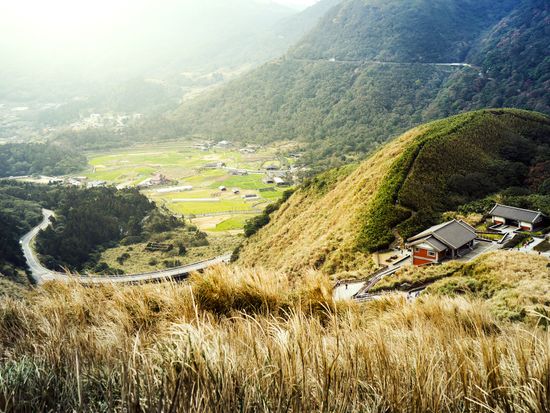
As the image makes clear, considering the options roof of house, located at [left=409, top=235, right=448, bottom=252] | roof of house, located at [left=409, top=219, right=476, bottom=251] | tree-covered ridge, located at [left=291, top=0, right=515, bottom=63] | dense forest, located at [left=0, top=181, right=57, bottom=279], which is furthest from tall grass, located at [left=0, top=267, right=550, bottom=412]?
tree-covered ridge, located at [left=291, top=0, right=515, bottom=63]

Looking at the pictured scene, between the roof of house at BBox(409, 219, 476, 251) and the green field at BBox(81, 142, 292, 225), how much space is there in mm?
36960

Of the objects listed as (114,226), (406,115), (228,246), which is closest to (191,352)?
(228,246)

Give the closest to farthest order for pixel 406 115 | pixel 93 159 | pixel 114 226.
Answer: pixel 114 226 < pixel 406 115 < pixel 93 159

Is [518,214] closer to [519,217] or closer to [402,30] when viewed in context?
[519,217]

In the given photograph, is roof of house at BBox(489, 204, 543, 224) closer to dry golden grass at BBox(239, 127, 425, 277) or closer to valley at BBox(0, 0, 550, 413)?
valley at BBox(0, 0, 550, 413)

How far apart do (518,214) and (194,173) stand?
225 ft

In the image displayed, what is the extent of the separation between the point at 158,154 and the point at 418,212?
295 feet

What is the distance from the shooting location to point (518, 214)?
75.9 feet

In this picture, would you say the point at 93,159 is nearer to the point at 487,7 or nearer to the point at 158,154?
the point at 158,154

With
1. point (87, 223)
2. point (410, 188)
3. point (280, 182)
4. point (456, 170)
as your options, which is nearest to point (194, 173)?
point (280, 182)

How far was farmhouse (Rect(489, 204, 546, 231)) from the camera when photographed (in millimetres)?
22891

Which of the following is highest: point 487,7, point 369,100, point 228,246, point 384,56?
point 487,7

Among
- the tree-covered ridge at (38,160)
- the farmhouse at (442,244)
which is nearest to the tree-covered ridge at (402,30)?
the tree-covered ridge at (38,160)

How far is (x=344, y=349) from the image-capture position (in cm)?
269
